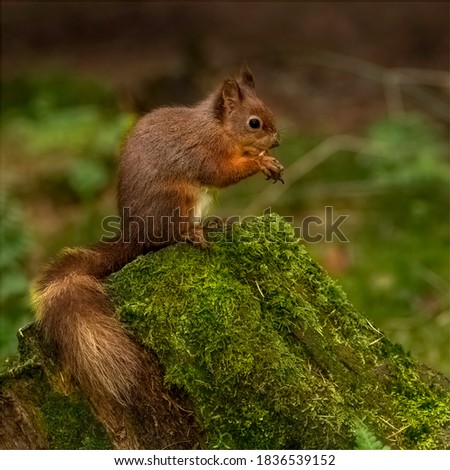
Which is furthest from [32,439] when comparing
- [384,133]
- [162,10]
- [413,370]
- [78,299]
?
[162,10]

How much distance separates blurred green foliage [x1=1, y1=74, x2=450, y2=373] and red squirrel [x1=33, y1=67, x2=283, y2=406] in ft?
6.71

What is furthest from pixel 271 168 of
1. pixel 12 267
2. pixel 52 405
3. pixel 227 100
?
pixel 12 267

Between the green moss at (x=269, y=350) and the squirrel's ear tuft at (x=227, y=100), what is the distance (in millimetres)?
742

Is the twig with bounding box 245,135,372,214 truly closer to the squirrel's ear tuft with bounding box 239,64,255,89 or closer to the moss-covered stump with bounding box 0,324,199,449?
the squirrel's ear tuft with bounding box 239,64,255,89

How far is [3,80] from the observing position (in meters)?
9.19

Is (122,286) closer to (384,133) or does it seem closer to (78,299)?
(78,299)

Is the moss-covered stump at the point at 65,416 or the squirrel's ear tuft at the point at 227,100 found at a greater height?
the squirrel's ear tuft at the point at 227,100

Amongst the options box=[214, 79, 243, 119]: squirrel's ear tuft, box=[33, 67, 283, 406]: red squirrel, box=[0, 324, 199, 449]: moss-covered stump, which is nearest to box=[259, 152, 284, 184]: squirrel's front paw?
box=[33, 67, 283, 406]: red squirrel

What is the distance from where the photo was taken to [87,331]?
10.2ft

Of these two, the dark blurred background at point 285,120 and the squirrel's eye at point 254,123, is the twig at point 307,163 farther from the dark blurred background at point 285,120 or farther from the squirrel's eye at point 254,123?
the squirrel's eye at point 254,123

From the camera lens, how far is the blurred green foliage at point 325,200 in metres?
5.98

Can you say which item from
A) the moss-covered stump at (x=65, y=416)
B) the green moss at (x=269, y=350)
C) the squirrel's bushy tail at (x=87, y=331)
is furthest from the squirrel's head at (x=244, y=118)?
the moss-covered stump at (x=65, y=416)

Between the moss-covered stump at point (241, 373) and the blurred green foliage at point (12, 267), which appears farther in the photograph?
the blurred green foliage at point (12, 267)

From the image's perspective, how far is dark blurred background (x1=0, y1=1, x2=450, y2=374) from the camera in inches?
251
